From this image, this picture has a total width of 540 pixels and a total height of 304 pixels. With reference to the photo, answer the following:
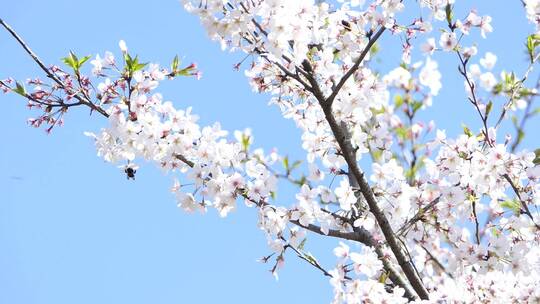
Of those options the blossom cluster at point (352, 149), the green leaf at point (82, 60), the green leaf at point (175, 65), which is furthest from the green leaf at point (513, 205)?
the green leaf at point (82, 60)

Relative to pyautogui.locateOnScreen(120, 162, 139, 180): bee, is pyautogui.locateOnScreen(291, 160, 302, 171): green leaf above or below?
above

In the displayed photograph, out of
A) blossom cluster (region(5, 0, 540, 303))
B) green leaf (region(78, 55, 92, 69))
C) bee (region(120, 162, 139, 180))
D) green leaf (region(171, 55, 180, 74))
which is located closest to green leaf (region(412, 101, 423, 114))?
blossom cluster (region(5, 0, 540, 303))

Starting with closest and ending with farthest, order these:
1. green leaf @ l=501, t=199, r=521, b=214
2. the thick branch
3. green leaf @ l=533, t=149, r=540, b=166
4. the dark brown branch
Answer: the dark brown branch
the thick branch
green leaf @ l=533, t=149, r=540, b=166
green leaf @ l=501, t=199, r=521, b=214

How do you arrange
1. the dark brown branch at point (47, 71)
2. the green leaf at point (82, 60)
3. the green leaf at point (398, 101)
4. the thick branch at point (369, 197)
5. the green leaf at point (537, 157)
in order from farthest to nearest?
the green leaf at point (398, 101)
the green leaf at point (537, 157)
the green leaf at point (82, 60)
the thick branch at point (369, 197)
the dark brown branch at point (47, 71)

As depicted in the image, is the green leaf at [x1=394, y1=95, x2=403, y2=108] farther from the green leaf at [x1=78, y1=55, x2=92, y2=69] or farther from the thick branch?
the green leaf at [x1=78, y1=55, x2=92, y2=69]

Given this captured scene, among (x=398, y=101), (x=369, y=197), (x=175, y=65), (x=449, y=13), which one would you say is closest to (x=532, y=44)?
(x=449, y=13)

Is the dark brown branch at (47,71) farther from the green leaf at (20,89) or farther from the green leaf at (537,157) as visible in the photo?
the green leaf at (537,157)

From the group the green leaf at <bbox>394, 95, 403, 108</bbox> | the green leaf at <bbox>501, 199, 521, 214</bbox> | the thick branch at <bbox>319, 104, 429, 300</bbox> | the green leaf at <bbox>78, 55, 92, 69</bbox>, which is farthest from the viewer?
the green leaf at <bbox>394, 95, 403, 108</bbox>

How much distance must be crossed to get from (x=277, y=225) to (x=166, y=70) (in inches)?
45.9

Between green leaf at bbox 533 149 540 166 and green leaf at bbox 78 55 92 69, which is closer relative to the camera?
green leaf at bbox 78 55 92 69

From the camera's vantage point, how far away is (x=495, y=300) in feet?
15.1

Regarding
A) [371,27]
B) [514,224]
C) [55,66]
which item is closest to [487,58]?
[514,224]

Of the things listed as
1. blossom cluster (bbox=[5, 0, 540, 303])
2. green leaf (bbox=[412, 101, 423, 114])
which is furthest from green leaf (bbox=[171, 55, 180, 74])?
green leaf (bbox=[412, 101, 423, 114])

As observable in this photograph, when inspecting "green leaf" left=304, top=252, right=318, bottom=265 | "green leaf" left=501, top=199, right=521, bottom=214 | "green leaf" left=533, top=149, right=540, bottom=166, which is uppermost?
"green leaf" left=533, top=149, right=540, bottom=166
